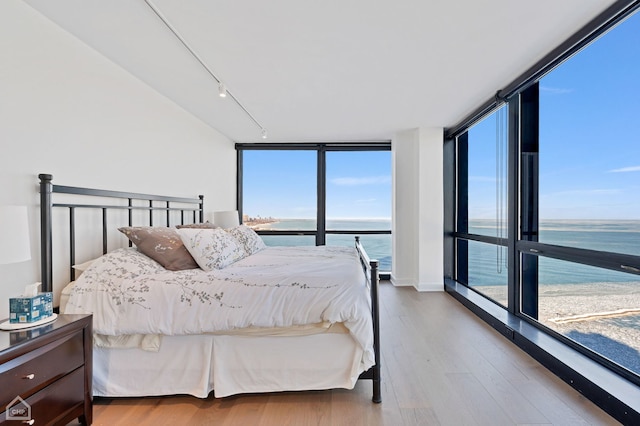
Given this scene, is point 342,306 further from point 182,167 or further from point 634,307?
point 182,167

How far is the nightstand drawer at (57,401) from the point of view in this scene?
1423 millimetres

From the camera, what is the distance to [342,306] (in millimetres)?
1938

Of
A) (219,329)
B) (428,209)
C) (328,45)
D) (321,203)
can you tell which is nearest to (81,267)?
(219,329)

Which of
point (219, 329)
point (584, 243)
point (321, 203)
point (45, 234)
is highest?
point (321, 203)

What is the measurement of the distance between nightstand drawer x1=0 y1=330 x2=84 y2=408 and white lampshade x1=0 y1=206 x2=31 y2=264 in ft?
1.50

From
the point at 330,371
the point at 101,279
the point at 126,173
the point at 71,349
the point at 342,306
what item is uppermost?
the point at 126,173

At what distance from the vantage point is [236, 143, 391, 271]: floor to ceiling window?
5746 millimetres

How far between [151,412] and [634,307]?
311cm

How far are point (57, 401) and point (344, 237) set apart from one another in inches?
181

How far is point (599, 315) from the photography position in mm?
2320

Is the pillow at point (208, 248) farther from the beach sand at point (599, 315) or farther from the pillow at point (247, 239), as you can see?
the beach sand at point (599, 315)

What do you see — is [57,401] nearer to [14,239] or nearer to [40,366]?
[40,366]

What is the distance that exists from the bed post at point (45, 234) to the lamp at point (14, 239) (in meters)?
0.42

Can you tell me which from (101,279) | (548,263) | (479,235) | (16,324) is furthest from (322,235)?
(16,324)
